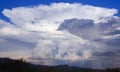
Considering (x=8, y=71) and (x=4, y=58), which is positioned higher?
(x=4, y=58)

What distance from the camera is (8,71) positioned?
51.6 metres

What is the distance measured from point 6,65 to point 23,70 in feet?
11.6

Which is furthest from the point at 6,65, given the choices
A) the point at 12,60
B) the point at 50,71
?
the point at 50,71

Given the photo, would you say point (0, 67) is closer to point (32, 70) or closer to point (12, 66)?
point (12, 66)

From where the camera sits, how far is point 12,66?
2125 inches

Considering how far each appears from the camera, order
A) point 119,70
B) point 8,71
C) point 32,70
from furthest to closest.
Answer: point 119,70
point 32,70
point 8,71

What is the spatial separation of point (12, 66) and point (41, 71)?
6352 mm

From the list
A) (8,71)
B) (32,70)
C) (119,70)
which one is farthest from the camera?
(119,70)

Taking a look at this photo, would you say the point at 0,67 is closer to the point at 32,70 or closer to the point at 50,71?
the point at 32,70

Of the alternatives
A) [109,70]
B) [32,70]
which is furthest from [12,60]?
Answer: [109,70]

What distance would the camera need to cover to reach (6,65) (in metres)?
54.1

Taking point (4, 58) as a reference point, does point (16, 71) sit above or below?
below

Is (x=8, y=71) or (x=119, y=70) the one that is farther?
(x=119, y=70)

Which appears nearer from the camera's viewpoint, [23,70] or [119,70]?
[23,70]
